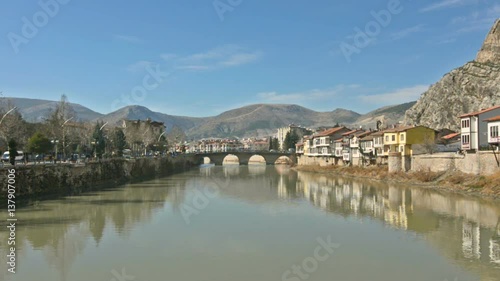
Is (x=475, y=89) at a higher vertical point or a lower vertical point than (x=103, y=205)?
higher

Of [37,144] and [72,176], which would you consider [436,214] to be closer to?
[72,176]

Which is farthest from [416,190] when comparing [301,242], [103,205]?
[103,205]

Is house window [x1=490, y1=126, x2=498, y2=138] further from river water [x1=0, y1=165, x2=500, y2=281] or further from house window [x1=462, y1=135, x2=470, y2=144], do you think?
river water [x1=0, y1=165, x2=500, y2=281]

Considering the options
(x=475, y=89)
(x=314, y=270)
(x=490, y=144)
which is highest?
(x=475, y=89)

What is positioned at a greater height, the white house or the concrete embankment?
the white house

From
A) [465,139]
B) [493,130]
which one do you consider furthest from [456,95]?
[493,130]

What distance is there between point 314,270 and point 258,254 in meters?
3.16

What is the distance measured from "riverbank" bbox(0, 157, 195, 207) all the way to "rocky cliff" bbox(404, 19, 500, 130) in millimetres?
51119

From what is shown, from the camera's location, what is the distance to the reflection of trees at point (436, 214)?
Result: 19.5m

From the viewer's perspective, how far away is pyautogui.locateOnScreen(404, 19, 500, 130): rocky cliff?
266ft

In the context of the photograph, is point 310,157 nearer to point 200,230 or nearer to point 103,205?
point 103,205

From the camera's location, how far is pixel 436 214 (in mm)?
29641

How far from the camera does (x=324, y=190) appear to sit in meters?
48.2

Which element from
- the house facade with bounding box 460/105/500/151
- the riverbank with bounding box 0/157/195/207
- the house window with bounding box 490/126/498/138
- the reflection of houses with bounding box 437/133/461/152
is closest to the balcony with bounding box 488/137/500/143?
the house window with bounding box 490/126/498/138
